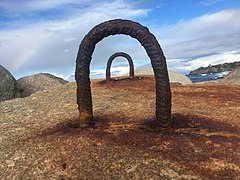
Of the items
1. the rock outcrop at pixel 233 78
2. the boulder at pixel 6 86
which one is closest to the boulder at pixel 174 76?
the rock outcrop at pixel 233 78

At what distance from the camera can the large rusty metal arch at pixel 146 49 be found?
3805 millimetres

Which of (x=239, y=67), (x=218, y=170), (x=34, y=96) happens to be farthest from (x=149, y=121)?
(x=239, y=67)

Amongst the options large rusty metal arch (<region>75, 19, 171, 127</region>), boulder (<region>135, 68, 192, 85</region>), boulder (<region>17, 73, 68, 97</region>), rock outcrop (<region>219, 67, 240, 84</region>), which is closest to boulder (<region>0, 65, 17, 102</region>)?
boulder (<region>17, 73, 68, 97</region>)

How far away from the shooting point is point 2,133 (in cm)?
462

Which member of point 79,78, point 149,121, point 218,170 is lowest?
point 218,170

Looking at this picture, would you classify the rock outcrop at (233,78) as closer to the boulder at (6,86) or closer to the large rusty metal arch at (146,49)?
the boulder at (6,86)

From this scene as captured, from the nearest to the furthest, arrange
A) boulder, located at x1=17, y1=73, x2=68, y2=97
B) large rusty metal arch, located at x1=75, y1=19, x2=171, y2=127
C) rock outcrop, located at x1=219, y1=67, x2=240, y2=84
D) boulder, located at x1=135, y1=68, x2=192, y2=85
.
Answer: large rusty metal arch, located at x1=75, y1=19, x2=171, y2=127 < boulder, located at x1=17, y1=73, x2=68, y2=97 < rock outcrop, located at x1=219, y1=67, x2=240, y2=84 < boulder, located at x1=135, y1=68, x2=192, y2=85

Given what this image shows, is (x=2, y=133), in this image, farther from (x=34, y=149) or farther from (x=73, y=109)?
(x=73, y=109)

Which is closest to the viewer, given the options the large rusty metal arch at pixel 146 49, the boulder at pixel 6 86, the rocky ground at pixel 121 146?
the rocky ground at pixel 121 146

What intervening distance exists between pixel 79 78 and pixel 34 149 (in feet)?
2.77

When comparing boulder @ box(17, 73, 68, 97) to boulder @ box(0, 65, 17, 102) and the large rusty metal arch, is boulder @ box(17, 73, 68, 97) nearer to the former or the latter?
boulder @ box(0, 65, 17, 102)

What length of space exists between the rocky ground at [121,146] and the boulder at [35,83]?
948cm

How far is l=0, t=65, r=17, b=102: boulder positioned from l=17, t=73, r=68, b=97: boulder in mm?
723

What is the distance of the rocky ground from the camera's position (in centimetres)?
333
